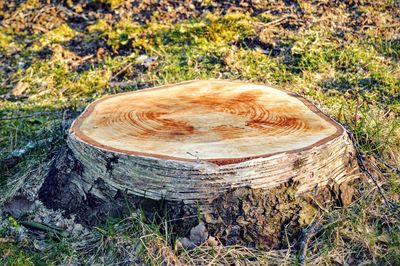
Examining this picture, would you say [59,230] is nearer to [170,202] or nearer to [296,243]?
[170,202]

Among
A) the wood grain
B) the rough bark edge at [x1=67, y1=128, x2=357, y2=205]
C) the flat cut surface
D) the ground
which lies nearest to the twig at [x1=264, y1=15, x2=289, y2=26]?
the ground

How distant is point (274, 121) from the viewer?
3.15 metres

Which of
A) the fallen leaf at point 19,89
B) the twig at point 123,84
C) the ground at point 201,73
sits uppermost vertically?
the ground at point 201,73

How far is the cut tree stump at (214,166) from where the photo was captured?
2.67 m

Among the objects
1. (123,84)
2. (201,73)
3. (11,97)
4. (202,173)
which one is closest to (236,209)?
(202,173)

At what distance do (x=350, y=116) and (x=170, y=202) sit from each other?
182 cm

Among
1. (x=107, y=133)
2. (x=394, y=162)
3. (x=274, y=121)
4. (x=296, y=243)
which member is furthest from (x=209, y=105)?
(x=394, y=162)

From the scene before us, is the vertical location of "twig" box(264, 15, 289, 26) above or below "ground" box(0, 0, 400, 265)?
above

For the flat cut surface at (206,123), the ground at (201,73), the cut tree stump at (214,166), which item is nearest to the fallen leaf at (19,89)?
the ground at (201,73)

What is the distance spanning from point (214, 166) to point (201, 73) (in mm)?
2627

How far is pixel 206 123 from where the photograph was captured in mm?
3104

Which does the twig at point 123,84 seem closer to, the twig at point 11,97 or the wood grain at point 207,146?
the twig at point 11,97

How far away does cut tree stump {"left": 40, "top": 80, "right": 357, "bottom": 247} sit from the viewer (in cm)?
267

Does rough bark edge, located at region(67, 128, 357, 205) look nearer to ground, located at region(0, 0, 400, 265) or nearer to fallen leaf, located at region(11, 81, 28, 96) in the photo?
ground, located at region(0, 0, 400, 265)
